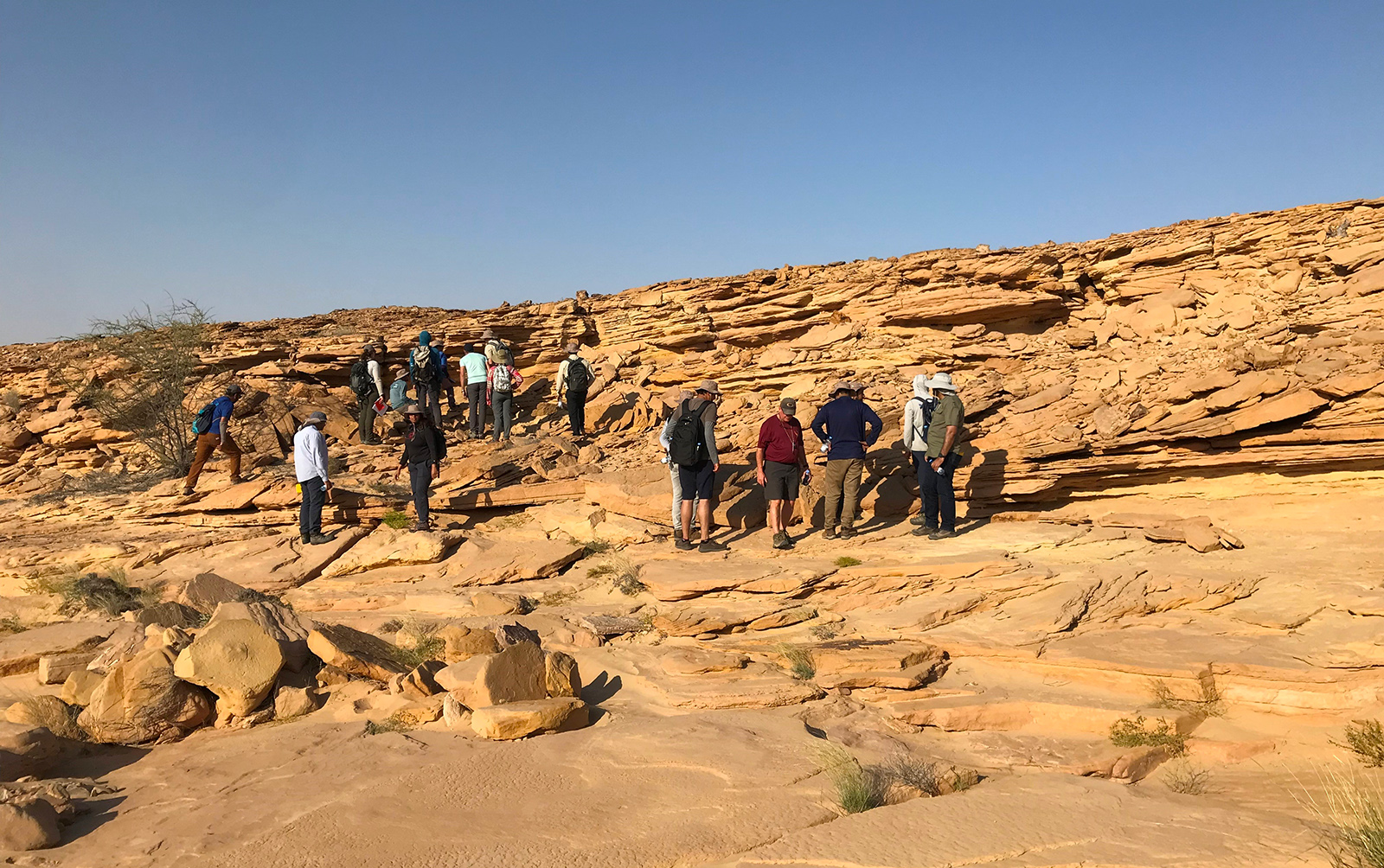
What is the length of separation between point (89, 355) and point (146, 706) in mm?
15315

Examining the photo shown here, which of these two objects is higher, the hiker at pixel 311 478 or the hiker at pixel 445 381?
the hiker at pixel 445 381

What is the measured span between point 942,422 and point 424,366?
9.72 m

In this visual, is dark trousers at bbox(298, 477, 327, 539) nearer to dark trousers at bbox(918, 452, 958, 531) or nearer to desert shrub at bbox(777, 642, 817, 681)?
desert shrub at bbox(777, 642, 817, 681)

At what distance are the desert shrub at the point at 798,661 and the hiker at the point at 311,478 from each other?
21.8 ft

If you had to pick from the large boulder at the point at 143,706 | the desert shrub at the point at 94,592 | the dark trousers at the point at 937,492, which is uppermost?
the dark trousers at the point at 937,492

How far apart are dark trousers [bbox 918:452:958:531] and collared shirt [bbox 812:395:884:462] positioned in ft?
2.53

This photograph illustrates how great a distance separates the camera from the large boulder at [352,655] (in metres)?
6.56

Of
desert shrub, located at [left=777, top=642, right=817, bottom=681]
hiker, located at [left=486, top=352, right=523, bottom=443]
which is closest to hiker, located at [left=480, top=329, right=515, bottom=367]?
hiker, located at [left=486, top=352, right=523, bottom=443]

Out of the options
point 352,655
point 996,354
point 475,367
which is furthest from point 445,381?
A: point 996,354

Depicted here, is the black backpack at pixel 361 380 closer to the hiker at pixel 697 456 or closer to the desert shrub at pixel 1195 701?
the hiker at pixel 697 456

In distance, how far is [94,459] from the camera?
15797 mm

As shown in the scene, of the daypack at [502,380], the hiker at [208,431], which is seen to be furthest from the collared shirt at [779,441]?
the hiker at [208,431]

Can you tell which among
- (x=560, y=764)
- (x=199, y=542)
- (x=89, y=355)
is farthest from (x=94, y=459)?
(x=560, y=764)

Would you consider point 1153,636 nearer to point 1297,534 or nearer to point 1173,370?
point 1297,534
